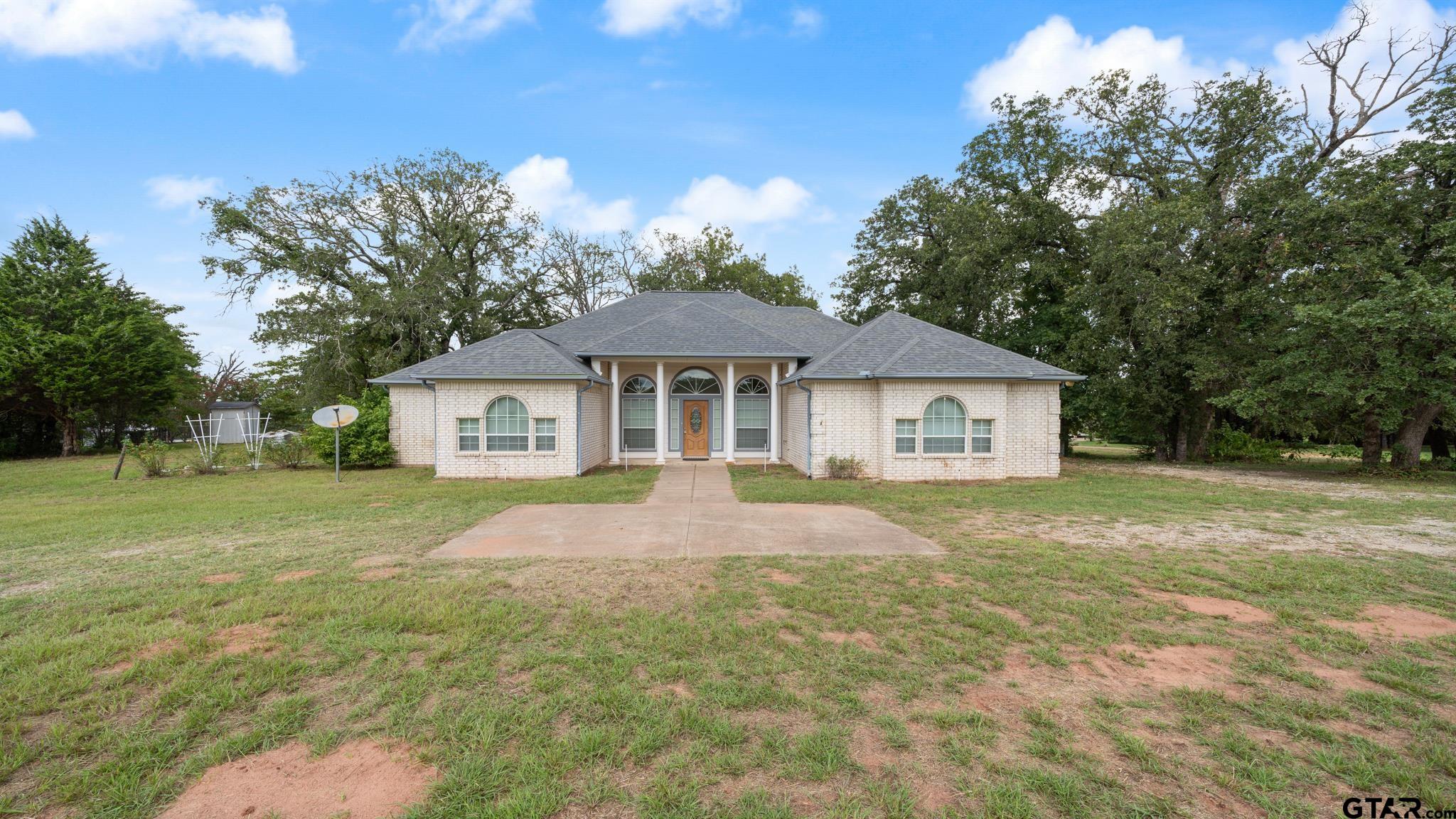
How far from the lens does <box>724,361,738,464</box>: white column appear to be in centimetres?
1683

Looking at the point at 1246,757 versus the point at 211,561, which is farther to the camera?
the point at 211,561

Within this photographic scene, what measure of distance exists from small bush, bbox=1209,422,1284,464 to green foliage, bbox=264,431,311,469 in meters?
29.6

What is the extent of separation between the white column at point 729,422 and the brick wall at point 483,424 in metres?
4.94

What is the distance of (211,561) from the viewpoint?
19.7 feet

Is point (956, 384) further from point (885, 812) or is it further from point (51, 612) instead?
point (51, 612)

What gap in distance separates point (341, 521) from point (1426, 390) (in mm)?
23193

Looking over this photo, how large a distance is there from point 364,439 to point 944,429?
54.2ft

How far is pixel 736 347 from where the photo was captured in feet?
52.5

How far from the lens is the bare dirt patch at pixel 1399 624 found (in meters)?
4.16

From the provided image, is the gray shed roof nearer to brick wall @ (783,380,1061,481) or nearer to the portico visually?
brick wall @ (783,380,1061,481)

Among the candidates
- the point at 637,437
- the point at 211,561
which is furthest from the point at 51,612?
the point at 637,437

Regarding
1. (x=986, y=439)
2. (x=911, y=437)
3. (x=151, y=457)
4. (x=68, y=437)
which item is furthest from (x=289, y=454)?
(x=986, y=439)

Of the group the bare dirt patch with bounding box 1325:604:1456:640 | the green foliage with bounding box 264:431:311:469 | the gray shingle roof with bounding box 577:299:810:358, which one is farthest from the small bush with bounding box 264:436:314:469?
the bare dirt patch with bounding box 1325:604:1456:640

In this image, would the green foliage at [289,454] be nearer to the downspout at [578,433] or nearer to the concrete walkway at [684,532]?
the downspout at [578,433]
